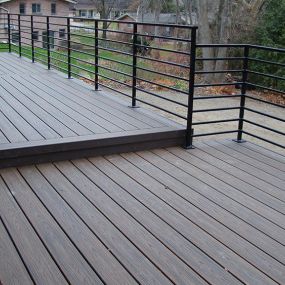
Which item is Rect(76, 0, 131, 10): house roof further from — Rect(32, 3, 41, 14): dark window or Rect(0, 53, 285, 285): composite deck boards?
Rect(0, 53, 285, 285): composite deck boards

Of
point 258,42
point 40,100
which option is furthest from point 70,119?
point 258,42

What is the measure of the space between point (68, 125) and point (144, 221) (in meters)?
1.74

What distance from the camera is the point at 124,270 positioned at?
83.6 inches

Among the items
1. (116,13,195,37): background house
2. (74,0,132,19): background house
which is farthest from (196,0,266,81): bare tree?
(74,0,132,19): background house

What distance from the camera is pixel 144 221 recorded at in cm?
263

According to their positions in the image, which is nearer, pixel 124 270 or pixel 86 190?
pixel 124 270

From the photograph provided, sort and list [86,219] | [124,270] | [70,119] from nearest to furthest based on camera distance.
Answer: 1. [124,270]
2. [86,219]
3. [70,119]

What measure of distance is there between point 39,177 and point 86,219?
0.75 meters

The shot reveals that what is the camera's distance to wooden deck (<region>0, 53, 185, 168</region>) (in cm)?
350

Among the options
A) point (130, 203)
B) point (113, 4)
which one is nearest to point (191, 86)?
point (130, 203)

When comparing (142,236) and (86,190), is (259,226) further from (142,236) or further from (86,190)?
(86,190)

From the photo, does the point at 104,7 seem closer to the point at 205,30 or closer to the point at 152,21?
the point at 152,21

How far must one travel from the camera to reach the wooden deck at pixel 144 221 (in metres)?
2.12

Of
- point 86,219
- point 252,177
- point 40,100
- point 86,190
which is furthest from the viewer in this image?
point 40,100
